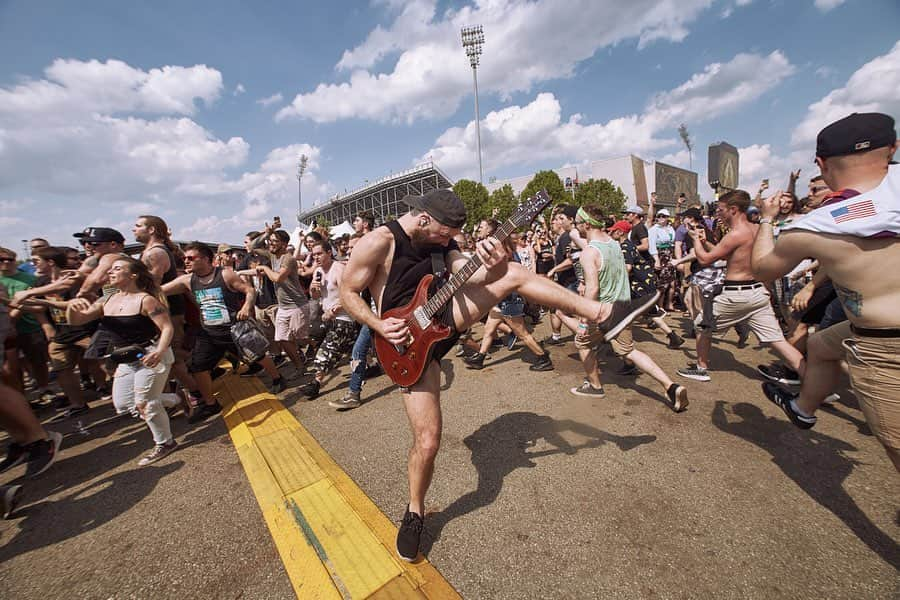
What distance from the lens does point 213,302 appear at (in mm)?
4188

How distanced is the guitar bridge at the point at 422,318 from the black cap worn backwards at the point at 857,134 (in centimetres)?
217

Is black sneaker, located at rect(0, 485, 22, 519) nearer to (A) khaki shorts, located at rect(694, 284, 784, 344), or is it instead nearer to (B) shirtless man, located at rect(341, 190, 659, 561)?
(B) shirtless man, located at rect(341, 190, 659, 561)

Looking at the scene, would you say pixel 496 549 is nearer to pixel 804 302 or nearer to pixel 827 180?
pixel 827 180

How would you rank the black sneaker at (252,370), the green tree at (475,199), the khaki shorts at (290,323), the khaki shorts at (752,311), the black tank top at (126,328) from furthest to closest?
the green tree at (475,199) < the black sneaker at (252,370) < the khaki shorts at (290,323) < the khaki shorts at (752,311) < the black tank top at (126,328)

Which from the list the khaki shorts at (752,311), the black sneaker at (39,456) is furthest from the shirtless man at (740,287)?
the black sneaker at (39,456)

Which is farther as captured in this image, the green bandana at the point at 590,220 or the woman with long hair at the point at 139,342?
the green bandana at the point at 590,220

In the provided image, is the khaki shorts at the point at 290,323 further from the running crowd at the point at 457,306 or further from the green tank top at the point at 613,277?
the green tank top at the point at 613,277

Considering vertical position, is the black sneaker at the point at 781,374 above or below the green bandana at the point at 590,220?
below

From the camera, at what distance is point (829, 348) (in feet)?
7.14

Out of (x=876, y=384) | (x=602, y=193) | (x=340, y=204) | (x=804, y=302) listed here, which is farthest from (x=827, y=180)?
(x=340, y=204)

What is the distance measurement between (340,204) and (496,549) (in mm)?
99596

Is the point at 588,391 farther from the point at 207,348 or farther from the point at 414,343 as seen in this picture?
the point at 207,348

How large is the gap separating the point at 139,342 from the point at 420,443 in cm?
310

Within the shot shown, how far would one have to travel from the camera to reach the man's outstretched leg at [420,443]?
1962 mm
